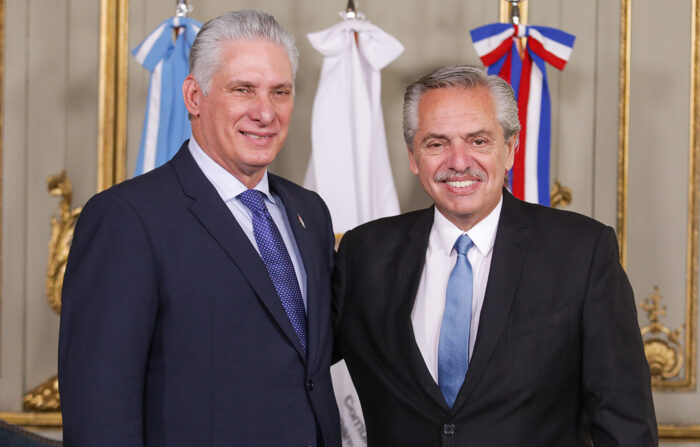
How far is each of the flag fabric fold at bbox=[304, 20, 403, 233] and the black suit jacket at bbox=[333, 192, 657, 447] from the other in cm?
131

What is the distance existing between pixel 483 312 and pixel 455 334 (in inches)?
3.4

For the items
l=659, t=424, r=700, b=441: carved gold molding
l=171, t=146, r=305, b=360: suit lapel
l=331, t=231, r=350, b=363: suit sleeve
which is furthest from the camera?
l=659, t=424, r=700, b=441: carved gold molding

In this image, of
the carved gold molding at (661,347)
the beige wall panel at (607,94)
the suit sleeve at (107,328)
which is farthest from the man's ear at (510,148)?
the carved gold molding at (661,347)

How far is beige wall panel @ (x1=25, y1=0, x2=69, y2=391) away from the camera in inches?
144

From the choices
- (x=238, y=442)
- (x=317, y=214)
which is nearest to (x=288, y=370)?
(x=238, y=442)

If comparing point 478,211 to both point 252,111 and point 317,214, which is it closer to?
point 317,214

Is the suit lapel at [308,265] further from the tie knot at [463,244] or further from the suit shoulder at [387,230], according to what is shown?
the tie knot at [463,244]

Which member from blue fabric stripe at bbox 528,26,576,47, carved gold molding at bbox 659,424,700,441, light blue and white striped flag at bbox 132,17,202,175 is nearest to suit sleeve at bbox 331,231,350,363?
light blue and white striped flag at bbox 132,17,202,175

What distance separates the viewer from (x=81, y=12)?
3674 millimetres

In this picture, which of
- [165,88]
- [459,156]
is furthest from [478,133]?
[165,88]

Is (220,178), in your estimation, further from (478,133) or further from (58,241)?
(58,241)

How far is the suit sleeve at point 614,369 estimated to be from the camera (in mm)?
1754

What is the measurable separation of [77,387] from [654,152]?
115 inches

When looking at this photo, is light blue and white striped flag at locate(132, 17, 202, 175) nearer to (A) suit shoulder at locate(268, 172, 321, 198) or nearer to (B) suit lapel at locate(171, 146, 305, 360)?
(A) suit shoulder at locate(268, 172, 321, 198)
